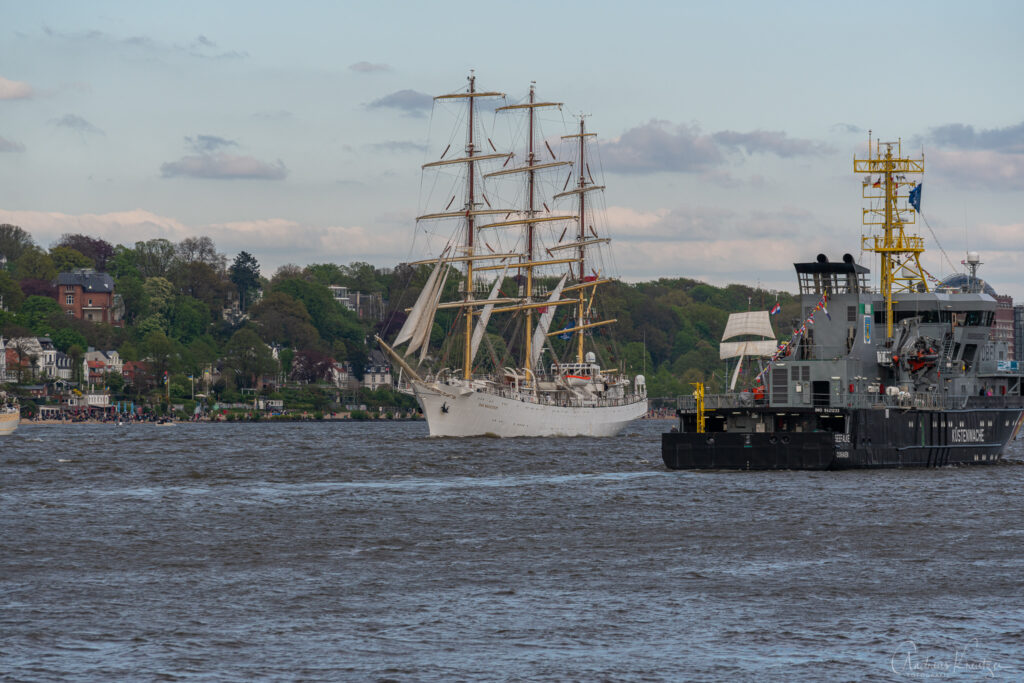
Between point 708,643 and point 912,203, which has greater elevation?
point 912,203

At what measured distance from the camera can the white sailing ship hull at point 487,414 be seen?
118438 mm

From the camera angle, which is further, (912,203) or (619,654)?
(912,203)

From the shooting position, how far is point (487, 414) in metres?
120

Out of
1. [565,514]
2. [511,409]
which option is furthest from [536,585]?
[511,409]

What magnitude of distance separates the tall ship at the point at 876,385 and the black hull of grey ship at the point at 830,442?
46mm

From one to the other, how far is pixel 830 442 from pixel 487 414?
190ft

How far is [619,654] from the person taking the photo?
1070 inches

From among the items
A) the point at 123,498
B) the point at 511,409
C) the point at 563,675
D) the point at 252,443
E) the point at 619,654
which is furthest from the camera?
the point at 252,443

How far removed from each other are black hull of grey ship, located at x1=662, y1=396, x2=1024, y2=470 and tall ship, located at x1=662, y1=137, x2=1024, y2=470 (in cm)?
5

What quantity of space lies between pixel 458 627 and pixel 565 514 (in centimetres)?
2272

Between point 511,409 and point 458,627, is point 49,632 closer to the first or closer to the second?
point 458,627

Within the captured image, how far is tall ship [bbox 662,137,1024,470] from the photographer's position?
214 ft
